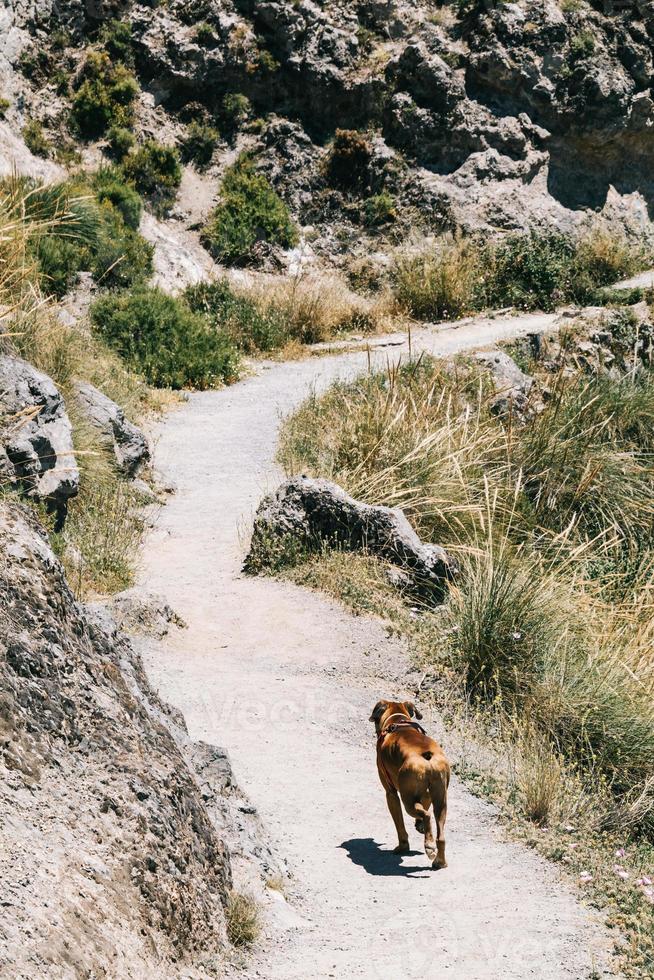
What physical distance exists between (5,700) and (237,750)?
9.19 ft

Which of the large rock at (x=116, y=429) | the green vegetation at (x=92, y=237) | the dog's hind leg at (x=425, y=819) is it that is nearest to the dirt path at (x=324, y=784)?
the dog's hind leg at (x=425, y=819)

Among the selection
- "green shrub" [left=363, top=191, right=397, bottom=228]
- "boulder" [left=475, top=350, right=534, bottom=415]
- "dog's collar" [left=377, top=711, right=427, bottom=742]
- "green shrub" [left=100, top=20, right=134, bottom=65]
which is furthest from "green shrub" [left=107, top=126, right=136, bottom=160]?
"dog's collar" [left=377, top=711, right=427, bottom=742]

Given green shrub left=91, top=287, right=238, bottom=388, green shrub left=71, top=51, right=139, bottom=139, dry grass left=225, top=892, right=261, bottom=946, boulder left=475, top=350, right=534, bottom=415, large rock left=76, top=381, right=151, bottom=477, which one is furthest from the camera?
green shrub left=71, top=51, right=139, bottom=139

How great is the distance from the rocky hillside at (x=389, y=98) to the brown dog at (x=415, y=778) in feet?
51.0

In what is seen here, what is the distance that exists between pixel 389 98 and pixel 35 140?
6.48m

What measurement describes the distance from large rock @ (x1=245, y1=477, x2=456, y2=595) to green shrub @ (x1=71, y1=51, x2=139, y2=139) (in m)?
12.5

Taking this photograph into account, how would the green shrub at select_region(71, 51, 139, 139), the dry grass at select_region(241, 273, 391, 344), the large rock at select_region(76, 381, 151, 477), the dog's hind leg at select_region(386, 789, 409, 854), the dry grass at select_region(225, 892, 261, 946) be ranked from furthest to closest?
the green shrub at select_region(71, 51, 139, 139) < the dry grass at select_region(241, 273, 391, 344) < the large rock at select_region(76, 381, 151, 477) < the dog's hind leg at select_region(386, 789, 409, 854) < the dry grass at select_region(225, 892, 261, 946)

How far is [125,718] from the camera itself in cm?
351

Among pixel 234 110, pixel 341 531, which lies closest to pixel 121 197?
pixel 234 110

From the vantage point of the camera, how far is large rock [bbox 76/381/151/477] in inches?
399

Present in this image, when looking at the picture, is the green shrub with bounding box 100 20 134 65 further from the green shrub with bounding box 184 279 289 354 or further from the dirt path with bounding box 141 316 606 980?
the dirt path with bounding box 141 316 606 980

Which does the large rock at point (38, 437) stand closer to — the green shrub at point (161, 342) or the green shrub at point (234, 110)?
the green shrub at point (161, 342)

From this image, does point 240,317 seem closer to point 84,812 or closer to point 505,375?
point 505,375

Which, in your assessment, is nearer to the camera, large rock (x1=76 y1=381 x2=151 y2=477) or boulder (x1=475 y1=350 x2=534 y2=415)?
large rock (x1=76 y1=381 x2=151 y2=477)
